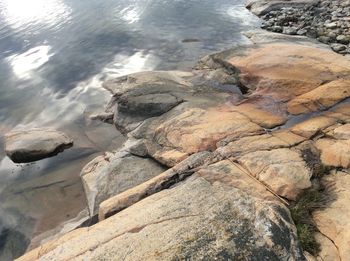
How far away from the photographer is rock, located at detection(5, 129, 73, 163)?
37.3ft

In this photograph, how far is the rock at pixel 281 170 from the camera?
651 centimetres

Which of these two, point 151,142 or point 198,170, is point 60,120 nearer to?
point 151,142

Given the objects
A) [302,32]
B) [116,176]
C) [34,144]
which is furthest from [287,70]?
[34,144]

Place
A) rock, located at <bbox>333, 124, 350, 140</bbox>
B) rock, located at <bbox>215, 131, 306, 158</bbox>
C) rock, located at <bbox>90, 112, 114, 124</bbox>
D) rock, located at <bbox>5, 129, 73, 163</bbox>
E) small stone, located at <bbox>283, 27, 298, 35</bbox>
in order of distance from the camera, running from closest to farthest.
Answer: rock, located at <bbox>215, 131, 306, 158</bbox>, rock, located at <bbox>333, 124, 350, 140</bbox>, rock, located at <bbox>5, 129, 73, 163</bbox>, rock, located at <bbox>90, 112, 114, 124</bbox>, small stone, located at <bbox>283, 27, 298, 35</bbox>

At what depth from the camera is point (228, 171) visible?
22.6 feet

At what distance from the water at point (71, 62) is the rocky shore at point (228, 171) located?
91 centimetres

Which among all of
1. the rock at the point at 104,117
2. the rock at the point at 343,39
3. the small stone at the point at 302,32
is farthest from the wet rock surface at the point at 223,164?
the small stone at the point at 302,32

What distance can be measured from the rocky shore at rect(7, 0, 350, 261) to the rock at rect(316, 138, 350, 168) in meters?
0.02

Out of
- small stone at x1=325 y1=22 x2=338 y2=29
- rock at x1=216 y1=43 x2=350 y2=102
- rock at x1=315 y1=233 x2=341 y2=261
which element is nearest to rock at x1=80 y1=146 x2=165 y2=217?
rock at x1=216 y1=43 x2=350 y2=102

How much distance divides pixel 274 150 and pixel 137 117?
5.64 metres

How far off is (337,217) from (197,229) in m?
2.37

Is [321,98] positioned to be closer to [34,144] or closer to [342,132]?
[342,132]

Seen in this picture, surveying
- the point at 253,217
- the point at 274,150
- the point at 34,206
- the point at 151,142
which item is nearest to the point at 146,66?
the point at 151,142

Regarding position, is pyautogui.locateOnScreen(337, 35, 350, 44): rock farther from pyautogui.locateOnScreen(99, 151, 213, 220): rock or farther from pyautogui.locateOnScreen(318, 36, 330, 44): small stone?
pyautogui.locateOnScreen(99, 151, 213, 220): rock
